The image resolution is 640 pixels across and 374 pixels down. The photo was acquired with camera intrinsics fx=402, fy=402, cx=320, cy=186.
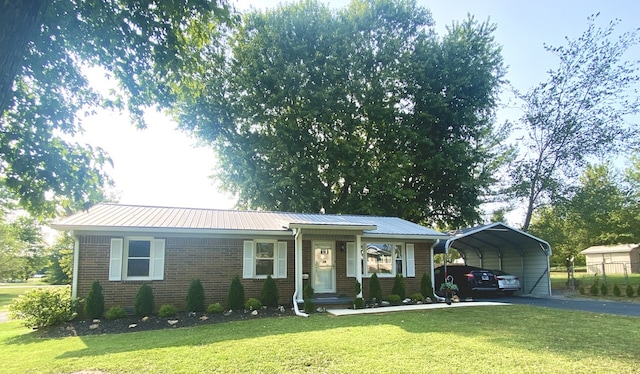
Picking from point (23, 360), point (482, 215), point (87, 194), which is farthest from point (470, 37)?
point (23, 360)

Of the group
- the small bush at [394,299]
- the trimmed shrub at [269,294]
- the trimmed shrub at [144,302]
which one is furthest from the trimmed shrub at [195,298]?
the small bush at [394,299]

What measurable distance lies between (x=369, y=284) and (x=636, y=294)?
434 inches

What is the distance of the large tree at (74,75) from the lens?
676cm

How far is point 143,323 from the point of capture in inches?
410

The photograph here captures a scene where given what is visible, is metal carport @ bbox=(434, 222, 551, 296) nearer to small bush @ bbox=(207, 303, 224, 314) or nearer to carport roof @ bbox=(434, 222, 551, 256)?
carport roof @ bbox=(434, 222, 551, 256)

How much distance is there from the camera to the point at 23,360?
677cm

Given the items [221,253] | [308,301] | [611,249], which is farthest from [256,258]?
[611,249]

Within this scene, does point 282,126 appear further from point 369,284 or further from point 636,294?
point 636,294

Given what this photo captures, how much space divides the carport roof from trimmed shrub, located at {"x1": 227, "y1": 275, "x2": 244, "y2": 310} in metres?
8.22

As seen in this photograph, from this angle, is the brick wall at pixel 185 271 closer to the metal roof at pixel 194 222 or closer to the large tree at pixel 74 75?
the metal roof at pixel 194 222

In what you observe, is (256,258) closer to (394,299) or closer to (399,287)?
(394,299)

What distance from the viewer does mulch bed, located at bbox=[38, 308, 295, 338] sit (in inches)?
375

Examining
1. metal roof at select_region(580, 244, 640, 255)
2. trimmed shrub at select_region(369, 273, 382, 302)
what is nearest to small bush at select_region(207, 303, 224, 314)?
trimmed shrub at select_region(369, 273, 382, 302)

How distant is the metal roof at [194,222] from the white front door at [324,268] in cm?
116
